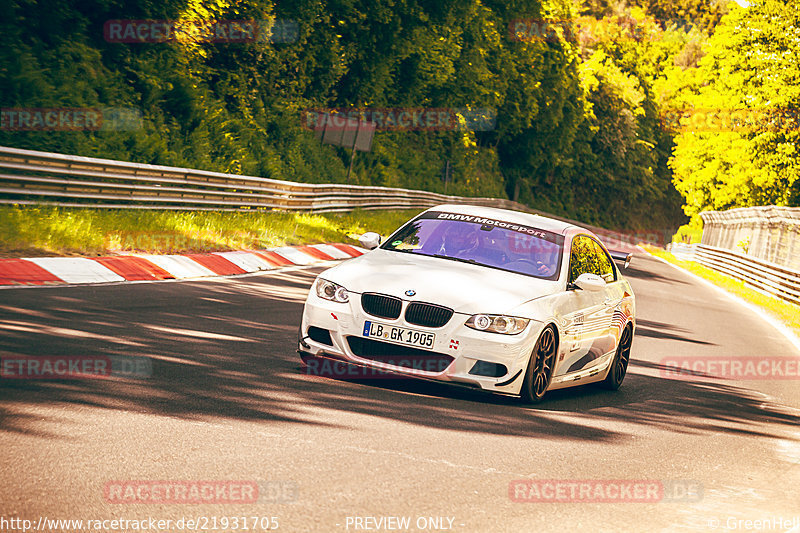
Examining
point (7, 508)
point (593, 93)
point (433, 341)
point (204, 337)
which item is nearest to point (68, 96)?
point (204, 337)

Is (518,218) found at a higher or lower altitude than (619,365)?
higher

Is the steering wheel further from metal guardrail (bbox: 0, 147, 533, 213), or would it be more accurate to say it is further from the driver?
metal guardrail (bbox: 0, 147, 533, 213)

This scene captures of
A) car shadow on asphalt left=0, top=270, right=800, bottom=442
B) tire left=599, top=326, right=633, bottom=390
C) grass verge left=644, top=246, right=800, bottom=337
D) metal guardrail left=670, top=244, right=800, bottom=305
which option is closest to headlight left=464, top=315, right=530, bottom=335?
car shadow on asphalt left=0, top=270, right=800, bottom=442

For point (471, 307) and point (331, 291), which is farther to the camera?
point (331, 291)

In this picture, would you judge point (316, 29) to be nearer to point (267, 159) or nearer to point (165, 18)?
point (267, 159)

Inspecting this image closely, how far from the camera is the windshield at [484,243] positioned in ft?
28.8

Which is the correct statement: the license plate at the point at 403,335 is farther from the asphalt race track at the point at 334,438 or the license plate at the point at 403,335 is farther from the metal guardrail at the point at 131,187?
the metal guardrail at the point at 131,187

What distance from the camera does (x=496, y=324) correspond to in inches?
299

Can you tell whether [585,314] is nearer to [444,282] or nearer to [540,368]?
[540,368]

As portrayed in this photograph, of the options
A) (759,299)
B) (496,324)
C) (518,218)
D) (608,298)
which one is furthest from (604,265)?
(759,299)

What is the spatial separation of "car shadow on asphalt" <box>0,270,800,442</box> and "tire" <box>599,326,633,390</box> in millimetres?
113

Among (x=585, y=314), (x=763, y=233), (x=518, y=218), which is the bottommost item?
(x=763, y=233)

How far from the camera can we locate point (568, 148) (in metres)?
77.9

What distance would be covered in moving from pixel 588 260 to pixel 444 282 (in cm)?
217
